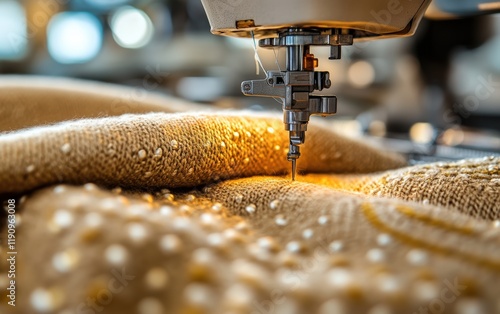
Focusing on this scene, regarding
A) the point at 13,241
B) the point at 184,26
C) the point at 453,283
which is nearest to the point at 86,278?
the point at 13,241

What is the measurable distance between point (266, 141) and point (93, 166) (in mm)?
186

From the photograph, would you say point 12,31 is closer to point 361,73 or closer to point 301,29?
point 361,73

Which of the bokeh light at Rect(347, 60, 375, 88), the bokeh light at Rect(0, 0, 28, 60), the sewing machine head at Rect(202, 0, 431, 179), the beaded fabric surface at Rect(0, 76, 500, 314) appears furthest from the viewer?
the bokeh light at Rect(0, 0, 28, 60)

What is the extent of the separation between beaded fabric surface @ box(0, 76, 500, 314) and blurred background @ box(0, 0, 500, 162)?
1.16m

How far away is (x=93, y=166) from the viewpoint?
40cm

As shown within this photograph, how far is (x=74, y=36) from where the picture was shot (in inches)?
137

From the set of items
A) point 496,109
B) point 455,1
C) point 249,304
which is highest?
point 455,1

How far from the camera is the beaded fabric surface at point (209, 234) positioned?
320 millimetres

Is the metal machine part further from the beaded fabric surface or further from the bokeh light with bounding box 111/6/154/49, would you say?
the bokeh light with bounding box 111/6/154/49

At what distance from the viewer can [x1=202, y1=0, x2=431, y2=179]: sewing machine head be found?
0.46 metres

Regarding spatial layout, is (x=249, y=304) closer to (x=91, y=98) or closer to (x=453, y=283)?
(x=453, y=283)

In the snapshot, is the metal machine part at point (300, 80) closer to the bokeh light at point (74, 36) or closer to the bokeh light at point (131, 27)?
the bokeh light at point (131, 27)

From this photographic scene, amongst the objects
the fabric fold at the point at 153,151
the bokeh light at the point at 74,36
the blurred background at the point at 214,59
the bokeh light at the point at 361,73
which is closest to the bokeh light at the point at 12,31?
the blurred background at the point at 214,59

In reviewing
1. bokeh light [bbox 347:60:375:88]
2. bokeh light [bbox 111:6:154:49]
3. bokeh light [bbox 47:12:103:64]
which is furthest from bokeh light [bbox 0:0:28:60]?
bokeh light [bbox 347:60:375:88]
